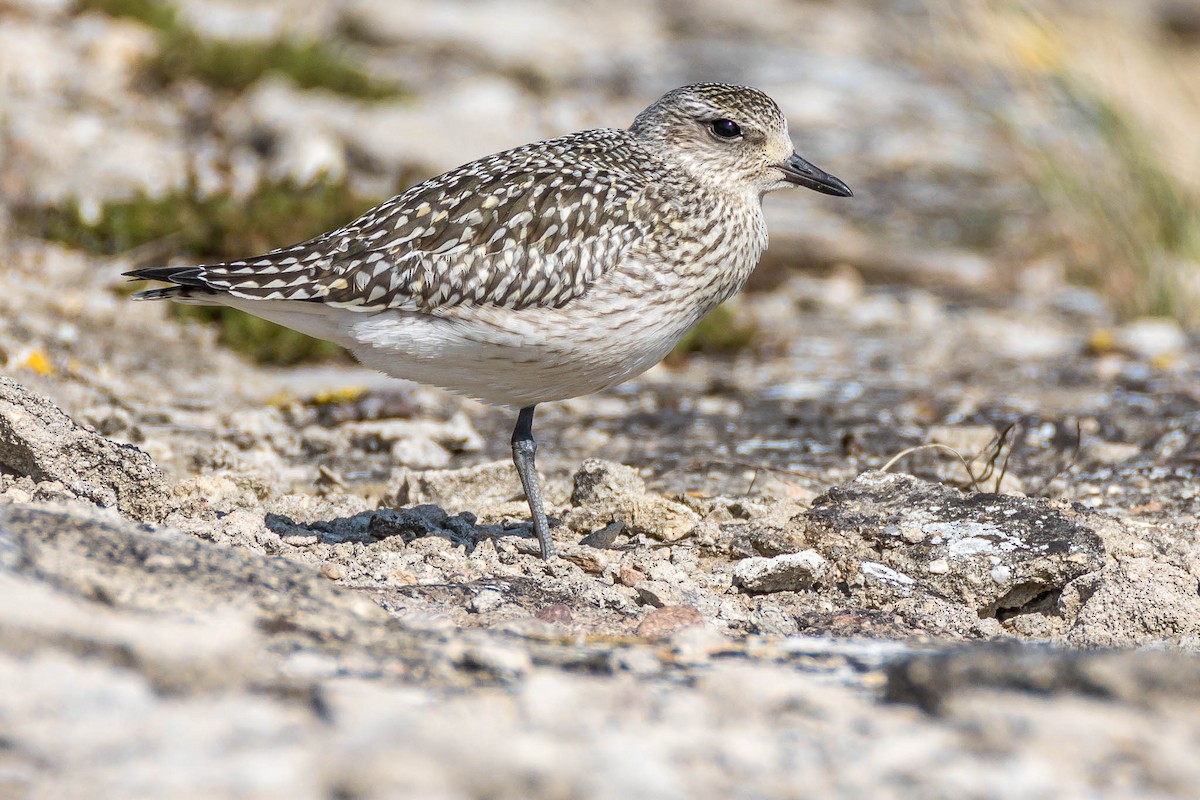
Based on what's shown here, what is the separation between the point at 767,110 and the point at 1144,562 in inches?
94.2

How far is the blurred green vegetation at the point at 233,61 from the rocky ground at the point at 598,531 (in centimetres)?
16

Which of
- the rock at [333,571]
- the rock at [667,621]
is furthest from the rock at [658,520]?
the rock at [333,571]

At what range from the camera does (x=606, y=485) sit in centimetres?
535

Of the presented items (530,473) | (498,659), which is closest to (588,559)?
(530,473)

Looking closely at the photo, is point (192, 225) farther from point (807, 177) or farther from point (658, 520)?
point (658, 520)

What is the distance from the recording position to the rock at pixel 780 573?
184 inches

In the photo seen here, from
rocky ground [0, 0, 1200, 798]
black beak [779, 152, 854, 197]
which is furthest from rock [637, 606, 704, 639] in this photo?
black beak [779, 152, 854, 197]

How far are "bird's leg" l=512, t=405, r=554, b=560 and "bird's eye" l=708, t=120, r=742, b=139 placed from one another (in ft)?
4.60

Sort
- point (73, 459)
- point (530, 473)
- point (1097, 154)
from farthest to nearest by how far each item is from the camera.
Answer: point (1097, 154) → point (530, 473) → point (73, 459)

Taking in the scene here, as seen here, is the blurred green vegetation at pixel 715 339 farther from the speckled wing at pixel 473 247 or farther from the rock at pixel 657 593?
the rock at pixel 657 593

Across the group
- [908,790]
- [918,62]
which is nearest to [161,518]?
[908,790]

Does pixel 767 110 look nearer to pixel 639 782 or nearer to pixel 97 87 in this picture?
pixel 639 782

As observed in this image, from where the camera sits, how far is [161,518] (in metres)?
4.81

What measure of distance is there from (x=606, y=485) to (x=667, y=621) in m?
1.25
